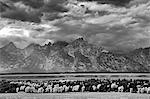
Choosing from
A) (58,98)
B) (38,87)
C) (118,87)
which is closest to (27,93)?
(38,87)

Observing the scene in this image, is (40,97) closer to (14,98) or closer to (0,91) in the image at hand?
(14,98)

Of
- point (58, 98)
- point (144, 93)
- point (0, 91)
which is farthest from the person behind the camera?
point (0, 91)

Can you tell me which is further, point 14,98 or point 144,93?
point 144,93

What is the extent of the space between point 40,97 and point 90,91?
915 centimetres

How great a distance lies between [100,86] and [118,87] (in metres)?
2.29

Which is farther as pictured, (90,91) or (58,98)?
(90,91)

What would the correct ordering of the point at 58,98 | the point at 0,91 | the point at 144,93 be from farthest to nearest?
the point at 0,91 < the point at 144,93 < the point at 58,98

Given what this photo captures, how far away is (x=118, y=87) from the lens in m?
45.3

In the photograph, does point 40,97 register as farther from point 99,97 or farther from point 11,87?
point 11,87

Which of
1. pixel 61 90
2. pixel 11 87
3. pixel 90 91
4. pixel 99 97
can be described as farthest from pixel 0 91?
pixel 99 97

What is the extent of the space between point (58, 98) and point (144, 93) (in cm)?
1078

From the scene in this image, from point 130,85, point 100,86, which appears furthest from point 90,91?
point 130,85

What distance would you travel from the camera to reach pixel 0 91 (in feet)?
148

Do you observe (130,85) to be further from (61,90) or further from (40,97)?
(40,97)
